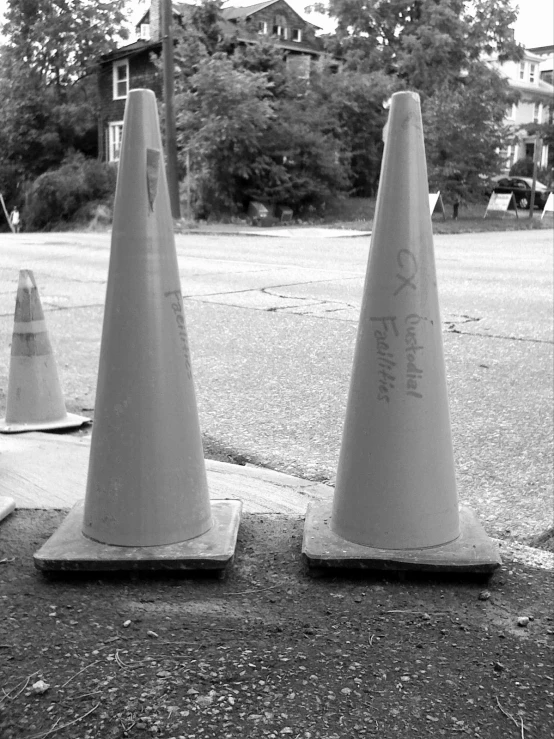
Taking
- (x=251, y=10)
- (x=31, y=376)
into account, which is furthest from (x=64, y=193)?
(x=31, y=376)

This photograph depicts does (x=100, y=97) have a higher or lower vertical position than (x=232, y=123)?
higher

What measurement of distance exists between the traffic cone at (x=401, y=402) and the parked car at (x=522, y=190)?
Answer: 27159 millimetres

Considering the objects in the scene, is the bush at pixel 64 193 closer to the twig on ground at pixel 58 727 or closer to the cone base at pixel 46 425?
the cone base at pixel 46 425

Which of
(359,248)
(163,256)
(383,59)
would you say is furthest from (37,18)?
(163,256)

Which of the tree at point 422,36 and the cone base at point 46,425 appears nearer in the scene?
the cone base at point 46,425

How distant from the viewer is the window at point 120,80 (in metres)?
38.0

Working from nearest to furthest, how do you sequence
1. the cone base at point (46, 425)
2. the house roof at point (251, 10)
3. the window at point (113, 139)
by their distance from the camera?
the cone base at point (46, 425), the window at point (113, 139), the house roof at point (251, 10)

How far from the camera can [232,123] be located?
25250 millimetres

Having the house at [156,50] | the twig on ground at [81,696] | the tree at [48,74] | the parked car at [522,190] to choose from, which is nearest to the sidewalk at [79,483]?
the twig on ground at [81,696]

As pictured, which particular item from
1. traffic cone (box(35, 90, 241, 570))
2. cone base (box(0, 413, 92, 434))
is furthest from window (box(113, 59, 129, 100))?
traffic cone (box(35, 90, 241, 570))

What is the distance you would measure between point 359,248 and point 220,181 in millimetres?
11417

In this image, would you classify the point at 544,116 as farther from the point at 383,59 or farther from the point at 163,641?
the point at 163,641

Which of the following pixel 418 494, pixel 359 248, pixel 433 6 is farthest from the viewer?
pixel 433 6

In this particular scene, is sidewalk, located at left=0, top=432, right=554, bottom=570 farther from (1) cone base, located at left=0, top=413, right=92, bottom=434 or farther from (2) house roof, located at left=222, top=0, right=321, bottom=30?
(2) house roof, located at left=222, top=0, right=321, bottom=30
